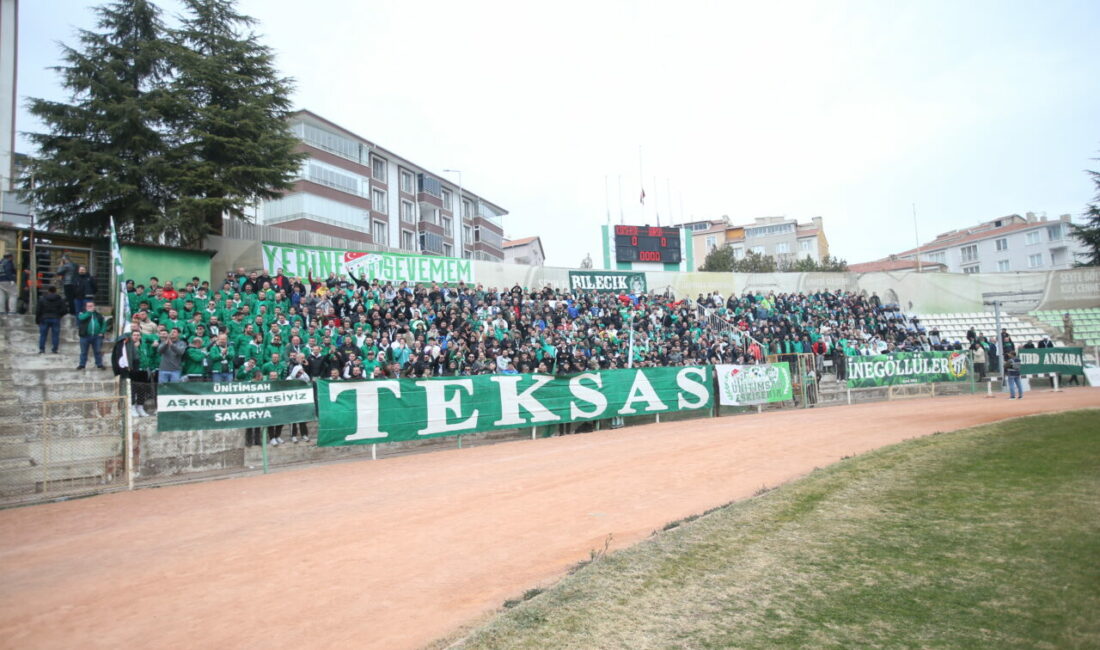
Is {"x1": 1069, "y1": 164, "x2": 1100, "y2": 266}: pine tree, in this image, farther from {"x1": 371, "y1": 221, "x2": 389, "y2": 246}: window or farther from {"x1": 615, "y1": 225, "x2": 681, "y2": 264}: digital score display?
{"x1": 371, "y1": 221, "x2": 389, "y2": 246}: window

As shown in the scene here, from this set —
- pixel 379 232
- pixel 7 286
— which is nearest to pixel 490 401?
pixel 7 286

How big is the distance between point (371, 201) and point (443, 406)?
42948mm

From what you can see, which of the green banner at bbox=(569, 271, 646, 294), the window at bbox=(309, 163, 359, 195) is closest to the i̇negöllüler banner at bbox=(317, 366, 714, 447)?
the green banner at bbox=(569, 271, 646, 294)

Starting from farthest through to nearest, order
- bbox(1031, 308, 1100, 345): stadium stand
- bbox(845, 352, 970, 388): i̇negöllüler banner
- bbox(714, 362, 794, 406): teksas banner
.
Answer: bbox(1031, 308, 1100, 345): stadium stand, bbox(845, 352, 970, 388): i̇negöllüler banner, bbox(714, 362, 794, 406): teksas banner

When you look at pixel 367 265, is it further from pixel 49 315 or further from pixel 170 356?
pixel 170 356

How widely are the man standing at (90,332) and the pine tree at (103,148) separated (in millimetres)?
8517

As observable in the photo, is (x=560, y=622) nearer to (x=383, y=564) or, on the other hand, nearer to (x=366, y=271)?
(x=383, y=564)

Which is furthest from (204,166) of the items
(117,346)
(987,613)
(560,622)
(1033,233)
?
(1033,233)

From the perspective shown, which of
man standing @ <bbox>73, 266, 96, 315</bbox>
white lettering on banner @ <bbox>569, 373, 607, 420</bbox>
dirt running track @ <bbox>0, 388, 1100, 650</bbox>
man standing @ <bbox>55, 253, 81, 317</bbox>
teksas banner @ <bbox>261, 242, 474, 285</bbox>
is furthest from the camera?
teksas banner @ <bbox>261, 242, 474, 285</bbox>

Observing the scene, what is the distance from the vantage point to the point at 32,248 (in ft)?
65.8

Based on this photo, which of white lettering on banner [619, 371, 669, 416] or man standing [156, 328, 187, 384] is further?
white lettering on banner [619, 371, 669, 416]

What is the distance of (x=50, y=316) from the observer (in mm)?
16062

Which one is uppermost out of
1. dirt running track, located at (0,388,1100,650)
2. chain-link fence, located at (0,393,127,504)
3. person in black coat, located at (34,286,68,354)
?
person in black coat, located at (34,286,68,354)

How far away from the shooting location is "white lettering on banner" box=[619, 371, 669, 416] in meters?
20.4
